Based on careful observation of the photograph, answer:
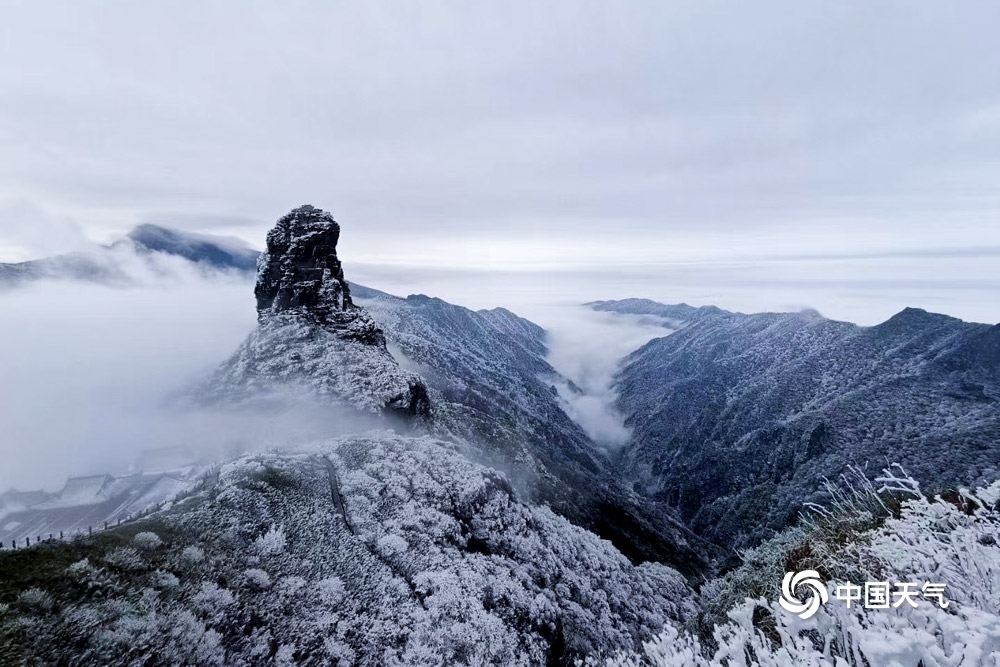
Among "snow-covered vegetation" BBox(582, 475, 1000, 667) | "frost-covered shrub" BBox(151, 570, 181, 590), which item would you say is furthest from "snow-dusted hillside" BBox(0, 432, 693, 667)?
"snow-covered vegetation" BBox(582, 475, 1000, 667)

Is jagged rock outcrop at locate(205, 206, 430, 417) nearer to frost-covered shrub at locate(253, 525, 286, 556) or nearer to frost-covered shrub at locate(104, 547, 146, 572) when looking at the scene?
frost-covered shrub at locate(253, 525, 286, 556)

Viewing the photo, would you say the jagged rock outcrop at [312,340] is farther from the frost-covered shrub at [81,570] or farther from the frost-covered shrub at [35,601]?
the frost-covered shrub at [35,601]

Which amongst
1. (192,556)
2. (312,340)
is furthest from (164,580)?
(312,340)

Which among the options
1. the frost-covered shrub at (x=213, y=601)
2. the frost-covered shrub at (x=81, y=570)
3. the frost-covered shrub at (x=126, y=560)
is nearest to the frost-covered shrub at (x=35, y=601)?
the frost-covered shrub at (x=81, y=570)

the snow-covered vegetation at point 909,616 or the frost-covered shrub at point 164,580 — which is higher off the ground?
the snow-covered vegetation at point 909,616

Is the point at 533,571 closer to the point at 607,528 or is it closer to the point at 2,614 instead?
the point at 2,614

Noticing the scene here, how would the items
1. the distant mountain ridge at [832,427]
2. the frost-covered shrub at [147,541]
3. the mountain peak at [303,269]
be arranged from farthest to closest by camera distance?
1. the distant mountain ridge at [832,427]
2. the mountain peak at [303,269]
3. the frost-covered shrub at [147,541]

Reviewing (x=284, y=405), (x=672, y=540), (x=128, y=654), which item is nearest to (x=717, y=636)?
(x=128, y=654)

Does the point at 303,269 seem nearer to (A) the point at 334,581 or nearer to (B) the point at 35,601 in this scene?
(A) the point at 334,581
